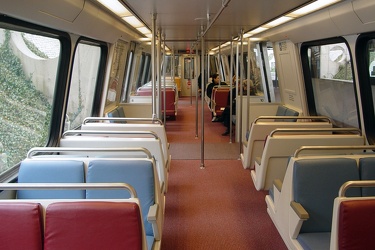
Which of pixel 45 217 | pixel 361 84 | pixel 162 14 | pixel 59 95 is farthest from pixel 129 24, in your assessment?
pixel 45 217

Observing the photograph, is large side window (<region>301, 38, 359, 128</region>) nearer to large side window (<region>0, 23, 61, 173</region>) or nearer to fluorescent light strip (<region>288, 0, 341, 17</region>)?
fluorescent light strip (<region>288, 0, 341, 17</region>)

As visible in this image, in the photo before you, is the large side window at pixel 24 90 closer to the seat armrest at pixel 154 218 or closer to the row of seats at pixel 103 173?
the row of seats at pixel 103 173

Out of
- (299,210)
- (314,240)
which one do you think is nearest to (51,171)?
(299,210)

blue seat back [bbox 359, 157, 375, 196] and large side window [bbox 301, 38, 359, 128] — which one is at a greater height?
large side window [bbox 301, 38, 359, 128]

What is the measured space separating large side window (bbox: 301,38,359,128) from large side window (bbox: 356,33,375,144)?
237 mm

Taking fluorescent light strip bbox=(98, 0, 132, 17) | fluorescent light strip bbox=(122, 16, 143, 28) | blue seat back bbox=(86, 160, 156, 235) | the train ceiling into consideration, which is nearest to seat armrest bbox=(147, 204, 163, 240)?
blue seat back bbox=(86, 160, 156, 235)

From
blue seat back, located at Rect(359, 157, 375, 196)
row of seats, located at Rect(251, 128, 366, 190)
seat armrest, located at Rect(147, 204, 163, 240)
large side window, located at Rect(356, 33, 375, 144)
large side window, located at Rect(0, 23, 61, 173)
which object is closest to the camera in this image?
seat armrest, located at Rect(147, 204, 163, 240)

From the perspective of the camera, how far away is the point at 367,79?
445 centimetres

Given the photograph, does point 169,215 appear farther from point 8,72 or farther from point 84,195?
point 8,72

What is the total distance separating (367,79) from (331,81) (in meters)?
1.19

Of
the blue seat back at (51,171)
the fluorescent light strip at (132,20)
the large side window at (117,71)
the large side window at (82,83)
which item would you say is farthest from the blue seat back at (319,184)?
the large side window at (117,71)

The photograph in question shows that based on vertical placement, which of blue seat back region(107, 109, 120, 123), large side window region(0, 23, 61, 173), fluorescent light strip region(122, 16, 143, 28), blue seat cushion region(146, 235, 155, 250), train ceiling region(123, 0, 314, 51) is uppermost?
fluorescent light strip region(122, 16, 143, 28)

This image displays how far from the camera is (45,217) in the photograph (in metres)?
1.92

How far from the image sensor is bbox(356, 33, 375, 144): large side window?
14.1 ft
